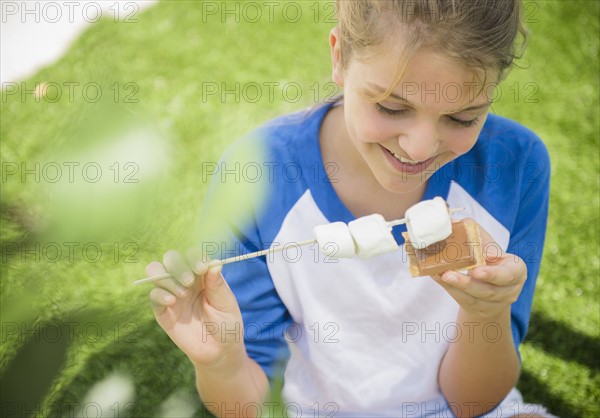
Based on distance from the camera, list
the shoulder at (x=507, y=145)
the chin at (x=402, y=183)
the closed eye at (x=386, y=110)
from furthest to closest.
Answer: the shoulder at (x=507, y=145) < the chin at (x=402, y=183) < the closed eye at (x=386, y=110)

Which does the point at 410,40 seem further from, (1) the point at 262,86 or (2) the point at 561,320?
(1) the point at 262,86

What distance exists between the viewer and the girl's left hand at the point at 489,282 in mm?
1538

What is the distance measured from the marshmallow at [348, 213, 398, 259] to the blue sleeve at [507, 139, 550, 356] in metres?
0.67

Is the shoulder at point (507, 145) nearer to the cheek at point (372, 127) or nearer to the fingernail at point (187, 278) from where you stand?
the cheek at point (372, 127)

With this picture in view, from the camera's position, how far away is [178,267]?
1408 millimetres

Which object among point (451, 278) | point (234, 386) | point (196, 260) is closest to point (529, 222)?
point (451, 278)

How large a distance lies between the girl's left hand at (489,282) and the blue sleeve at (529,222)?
14.5 inches

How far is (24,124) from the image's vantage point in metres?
2.83

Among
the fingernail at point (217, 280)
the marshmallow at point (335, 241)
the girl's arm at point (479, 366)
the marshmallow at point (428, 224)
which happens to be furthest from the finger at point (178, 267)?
the girl's arm at point (479, 366)

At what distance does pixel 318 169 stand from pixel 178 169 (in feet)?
5.92

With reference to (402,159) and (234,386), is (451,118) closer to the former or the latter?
(402,159)

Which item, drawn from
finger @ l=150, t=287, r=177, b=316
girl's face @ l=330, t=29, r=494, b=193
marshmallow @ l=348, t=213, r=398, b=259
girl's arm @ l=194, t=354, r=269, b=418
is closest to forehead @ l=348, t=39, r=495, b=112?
girl's face @ l=330, t=29, r=494, b=193

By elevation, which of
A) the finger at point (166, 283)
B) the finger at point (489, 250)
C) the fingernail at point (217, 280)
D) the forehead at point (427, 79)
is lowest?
the finger at point (489, 250)

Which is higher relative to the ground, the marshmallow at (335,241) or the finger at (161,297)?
the marshmallow at (335,241)
